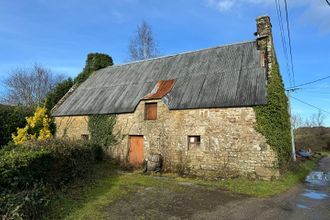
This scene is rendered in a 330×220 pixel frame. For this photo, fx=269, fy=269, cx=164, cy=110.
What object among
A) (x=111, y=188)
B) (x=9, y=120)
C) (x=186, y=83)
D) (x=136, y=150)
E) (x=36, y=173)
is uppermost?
(x=186, y=83)

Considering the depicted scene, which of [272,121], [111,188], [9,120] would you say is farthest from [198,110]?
[9,120]

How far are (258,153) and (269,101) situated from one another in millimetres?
2411

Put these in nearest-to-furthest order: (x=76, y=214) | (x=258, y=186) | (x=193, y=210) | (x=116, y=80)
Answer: (x=76, y=214) < (x=193, y=210) < (x=258, y=186) < (x=116, y=80)

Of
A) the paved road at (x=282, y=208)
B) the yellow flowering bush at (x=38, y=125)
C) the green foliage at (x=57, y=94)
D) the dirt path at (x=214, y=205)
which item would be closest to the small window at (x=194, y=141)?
the dirt path at (x=214, y=205)

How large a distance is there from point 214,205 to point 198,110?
6.30 meters

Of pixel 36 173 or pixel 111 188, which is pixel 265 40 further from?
pixel 36 173

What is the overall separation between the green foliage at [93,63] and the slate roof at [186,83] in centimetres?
225

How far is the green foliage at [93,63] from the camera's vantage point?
24422mm

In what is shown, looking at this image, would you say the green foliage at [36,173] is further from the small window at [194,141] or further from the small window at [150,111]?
the small window at [194,141]

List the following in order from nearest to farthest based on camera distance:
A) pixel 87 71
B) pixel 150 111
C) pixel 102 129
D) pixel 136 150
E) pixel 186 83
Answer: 1. pixel 150 111
2. pixel 186 83
3. pixel 136 150
4. pixel 102 129
5. pixel 87 71

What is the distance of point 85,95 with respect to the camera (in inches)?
811

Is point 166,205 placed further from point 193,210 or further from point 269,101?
point 269,101

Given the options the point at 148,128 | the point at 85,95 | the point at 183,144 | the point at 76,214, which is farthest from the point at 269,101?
A: the point at 85,95

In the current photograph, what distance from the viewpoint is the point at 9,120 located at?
19531 mm
